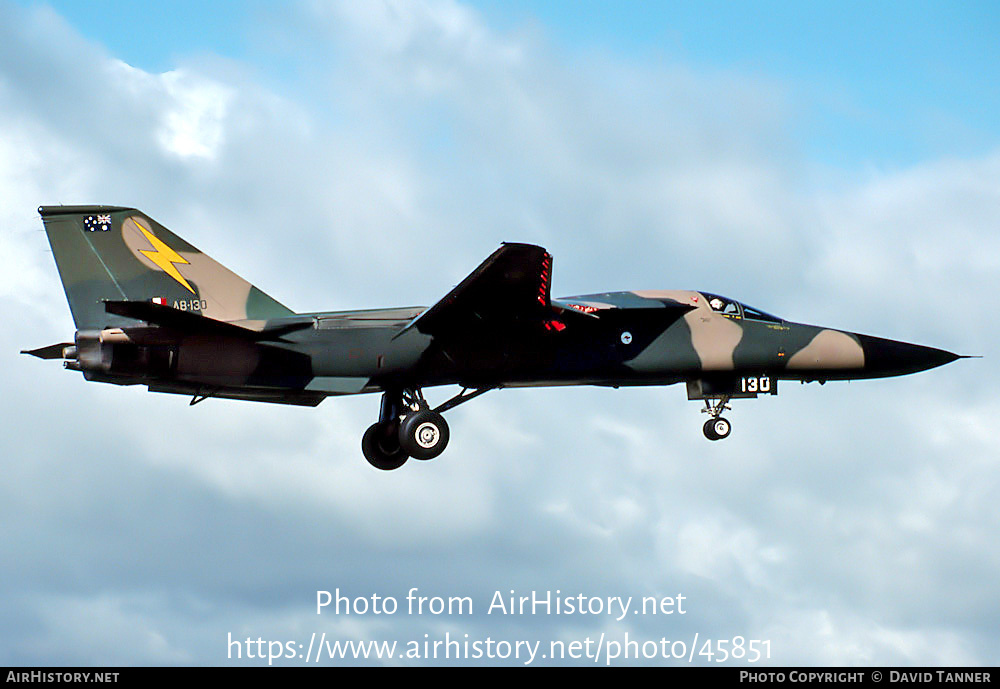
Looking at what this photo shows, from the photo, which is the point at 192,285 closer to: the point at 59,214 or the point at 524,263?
the point at 59,214

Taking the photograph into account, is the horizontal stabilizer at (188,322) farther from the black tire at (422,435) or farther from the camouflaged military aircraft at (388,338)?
the black tire at (422,435)

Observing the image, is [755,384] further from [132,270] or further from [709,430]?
[132,270]

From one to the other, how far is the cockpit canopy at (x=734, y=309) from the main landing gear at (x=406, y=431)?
4.83m

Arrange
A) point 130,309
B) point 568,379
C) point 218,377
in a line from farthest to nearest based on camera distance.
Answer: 1. point 568,379
2. point 218,377
3. point 130,309

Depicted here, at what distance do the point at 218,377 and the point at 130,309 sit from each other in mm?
2417

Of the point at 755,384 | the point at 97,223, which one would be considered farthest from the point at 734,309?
the point at 97,223

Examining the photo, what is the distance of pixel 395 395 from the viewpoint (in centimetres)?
2495

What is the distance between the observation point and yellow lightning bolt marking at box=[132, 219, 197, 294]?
23.9 m

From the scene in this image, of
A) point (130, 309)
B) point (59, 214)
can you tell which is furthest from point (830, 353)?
point (59, 214)

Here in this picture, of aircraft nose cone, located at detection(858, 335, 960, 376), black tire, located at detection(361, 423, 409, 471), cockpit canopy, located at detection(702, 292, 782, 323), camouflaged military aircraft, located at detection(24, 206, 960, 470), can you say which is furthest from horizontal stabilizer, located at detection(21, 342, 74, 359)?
aircraft nose cone, located at detection(858, 335, 960, 376)

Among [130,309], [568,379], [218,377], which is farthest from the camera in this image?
[568,379]

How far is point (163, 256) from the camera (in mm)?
23969

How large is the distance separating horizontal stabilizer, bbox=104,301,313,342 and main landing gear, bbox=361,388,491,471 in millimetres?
2505

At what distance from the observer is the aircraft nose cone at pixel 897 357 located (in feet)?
85.7
